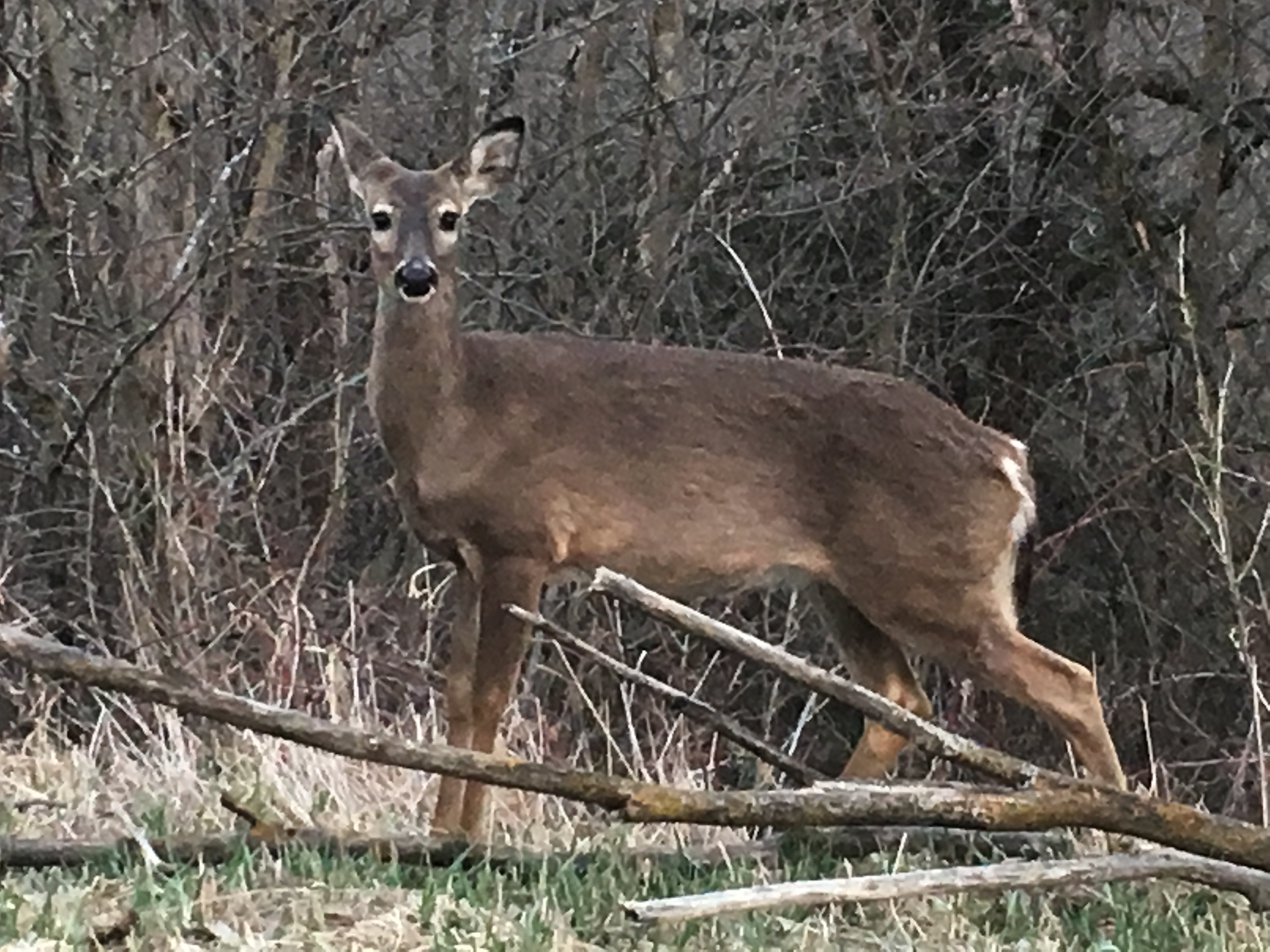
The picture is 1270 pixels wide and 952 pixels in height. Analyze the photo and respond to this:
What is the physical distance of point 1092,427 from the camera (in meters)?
10.6

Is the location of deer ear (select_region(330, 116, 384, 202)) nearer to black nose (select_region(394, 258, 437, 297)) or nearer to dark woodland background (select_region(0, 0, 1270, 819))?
black nose (select_region(394, 258, 437, 297))

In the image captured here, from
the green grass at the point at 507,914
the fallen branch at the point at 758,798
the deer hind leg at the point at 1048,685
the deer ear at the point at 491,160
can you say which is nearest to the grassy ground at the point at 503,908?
the green grass at the point at 507,914

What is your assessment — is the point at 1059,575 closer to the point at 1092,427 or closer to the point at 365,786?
the point at 1092,427

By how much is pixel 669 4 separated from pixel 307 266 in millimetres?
2150

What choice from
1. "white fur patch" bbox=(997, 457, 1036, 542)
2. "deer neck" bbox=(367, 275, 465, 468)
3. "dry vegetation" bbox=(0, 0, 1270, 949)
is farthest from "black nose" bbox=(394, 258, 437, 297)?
"white fur patch" bbox=(997, 457, 1036, 542)

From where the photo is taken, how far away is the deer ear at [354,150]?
667cm

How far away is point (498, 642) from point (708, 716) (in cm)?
162

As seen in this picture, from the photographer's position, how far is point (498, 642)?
19.7 feet

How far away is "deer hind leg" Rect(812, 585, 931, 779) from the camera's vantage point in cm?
655

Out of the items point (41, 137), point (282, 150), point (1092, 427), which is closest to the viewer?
point (41, 137)

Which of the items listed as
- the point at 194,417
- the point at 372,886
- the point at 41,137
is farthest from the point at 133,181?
the point at 372,886

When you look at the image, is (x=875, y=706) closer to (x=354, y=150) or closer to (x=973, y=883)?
(x=973, y=883)

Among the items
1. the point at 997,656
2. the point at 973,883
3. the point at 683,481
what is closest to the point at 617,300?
the point at 683,481

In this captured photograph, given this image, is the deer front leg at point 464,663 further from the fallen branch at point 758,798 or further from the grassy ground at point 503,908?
the fallen branch at point 758,798
